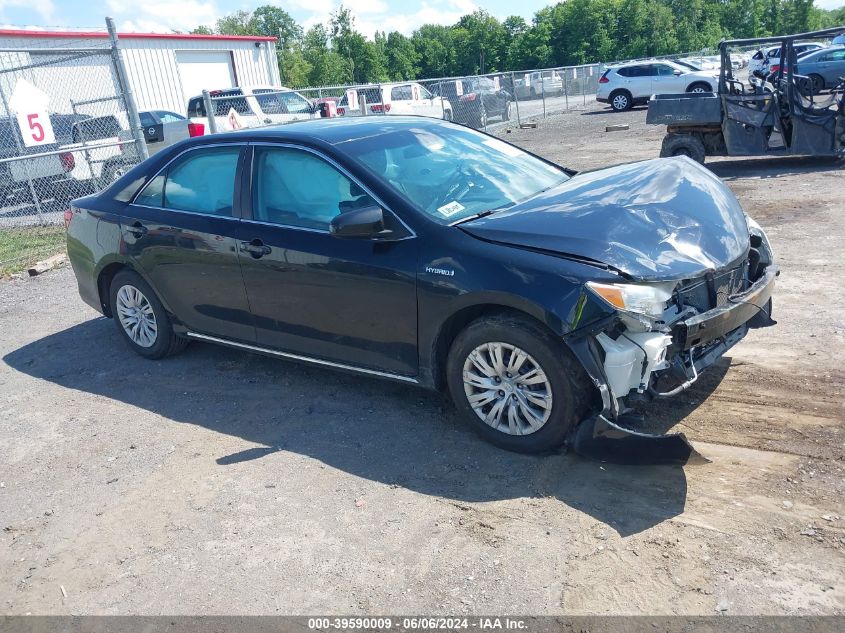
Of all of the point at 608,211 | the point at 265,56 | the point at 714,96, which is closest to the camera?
the point at 608,211

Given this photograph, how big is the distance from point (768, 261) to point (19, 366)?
5.87 m

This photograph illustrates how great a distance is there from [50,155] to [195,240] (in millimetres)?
8809

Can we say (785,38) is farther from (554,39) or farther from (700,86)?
(554,39)

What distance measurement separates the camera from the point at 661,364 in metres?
A: 3.73

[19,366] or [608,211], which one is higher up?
[608,211]

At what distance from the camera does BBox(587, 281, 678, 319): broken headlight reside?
11.8 feet

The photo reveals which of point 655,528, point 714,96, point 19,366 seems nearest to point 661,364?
point 655,528

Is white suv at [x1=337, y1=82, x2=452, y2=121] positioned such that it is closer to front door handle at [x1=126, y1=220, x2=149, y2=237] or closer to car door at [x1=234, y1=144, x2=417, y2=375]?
front door handle at [x1=126, y1=220, x2=149, y2=237]

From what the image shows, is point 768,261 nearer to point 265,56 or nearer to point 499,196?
point 499,196

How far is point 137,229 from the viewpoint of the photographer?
5703 millimetres

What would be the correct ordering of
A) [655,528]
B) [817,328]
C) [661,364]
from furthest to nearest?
[817,328]
[661,364]
[655,528]

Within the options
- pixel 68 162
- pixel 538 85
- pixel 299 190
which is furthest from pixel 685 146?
pixel 538 85

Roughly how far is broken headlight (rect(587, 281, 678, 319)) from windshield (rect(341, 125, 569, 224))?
108 cm

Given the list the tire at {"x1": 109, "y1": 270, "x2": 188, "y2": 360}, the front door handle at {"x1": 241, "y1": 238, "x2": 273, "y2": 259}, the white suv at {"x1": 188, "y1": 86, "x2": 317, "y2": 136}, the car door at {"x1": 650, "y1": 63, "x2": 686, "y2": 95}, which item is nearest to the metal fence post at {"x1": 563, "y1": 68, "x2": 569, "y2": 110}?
the car door at {"x1": 650, "y1": 63, "x2": 686, "y2": 95}
